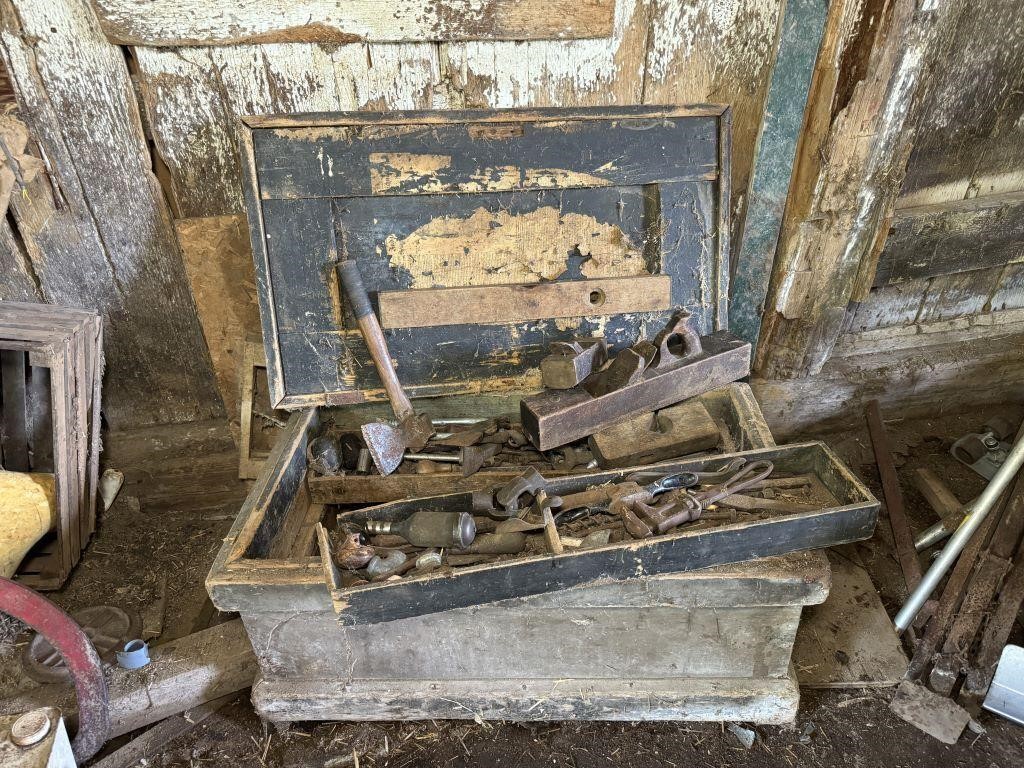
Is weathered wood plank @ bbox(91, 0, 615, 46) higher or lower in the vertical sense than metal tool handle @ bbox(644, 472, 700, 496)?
higher

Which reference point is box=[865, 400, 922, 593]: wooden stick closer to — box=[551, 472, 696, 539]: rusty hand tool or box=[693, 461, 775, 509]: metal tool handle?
box=[693, 461, 775, 509]: metal tool handle

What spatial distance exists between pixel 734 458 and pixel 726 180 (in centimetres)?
102

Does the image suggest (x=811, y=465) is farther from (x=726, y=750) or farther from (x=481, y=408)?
(x=481, y=408)

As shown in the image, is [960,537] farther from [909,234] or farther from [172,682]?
[172,682]

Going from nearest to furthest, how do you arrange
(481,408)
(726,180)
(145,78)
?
(145,78) → (726,180) → (481,408)

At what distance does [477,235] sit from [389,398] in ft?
2.18

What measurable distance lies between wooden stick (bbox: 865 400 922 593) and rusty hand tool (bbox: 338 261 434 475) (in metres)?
1.85

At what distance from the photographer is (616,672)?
2.01m

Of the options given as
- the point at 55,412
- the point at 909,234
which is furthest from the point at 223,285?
the point at 909,234

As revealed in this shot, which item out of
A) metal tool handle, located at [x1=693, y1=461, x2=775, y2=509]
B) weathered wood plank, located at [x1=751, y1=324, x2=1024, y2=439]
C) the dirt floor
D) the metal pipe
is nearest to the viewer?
metal tool handle, located at [x1=693, y1=461, x2=775, y2=509]

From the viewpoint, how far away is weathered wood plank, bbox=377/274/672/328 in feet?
7.74

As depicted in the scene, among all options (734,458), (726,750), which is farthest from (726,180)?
(726,750)

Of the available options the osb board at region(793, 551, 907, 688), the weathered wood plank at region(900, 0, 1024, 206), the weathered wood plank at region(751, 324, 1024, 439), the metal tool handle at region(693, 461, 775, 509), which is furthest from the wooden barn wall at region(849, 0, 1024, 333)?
the metal tool handle at region(693, 461, 775, 509)

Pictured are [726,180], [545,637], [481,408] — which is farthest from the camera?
[481,408]
